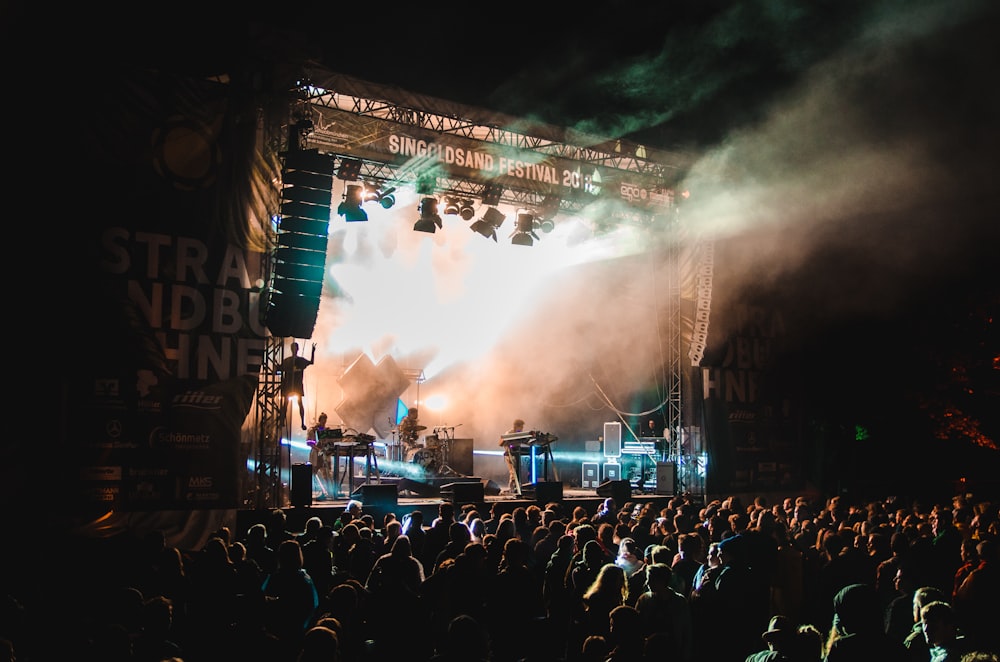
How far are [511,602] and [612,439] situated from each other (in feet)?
47.6

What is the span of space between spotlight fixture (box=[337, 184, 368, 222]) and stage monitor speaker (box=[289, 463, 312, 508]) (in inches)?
188

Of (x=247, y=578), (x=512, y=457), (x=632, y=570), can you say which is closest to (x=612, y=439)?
(x=512, y=457)

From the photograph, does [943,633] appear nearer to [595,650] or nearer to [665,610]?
[665,610]

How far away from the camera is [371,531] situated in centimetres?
762

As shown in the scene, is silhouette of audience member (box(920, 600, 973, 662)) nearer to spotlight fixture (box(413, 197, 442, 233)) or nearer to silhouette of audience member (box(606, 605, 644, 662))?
silhouette of audience member (box(606, 605, 644, 662))

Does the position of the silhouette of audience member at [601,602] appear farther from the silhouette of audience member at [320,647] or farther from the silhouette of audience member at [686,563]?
the silhouette of audience member at [320,647]

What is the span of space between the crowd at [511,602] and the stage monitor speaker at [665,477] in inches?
344

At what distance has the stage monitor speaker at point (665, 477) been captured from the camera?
1608cm

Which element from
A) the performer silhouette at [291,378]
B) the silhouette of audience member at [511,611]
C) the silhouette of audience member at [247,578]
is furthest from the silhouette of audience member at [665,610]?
the performer silhouette at [291,378]

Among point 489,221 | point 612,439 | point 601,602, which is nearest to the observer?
point 601,602

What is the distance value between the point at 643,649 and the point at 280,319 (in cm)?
882

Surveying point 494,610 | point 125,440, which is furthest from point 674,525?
point 125,440

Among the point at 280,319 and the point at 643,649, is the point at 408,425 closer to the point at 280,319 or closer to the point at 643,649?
the point at 280,319

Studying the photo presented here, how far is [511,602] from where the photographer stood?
5.12 metres
